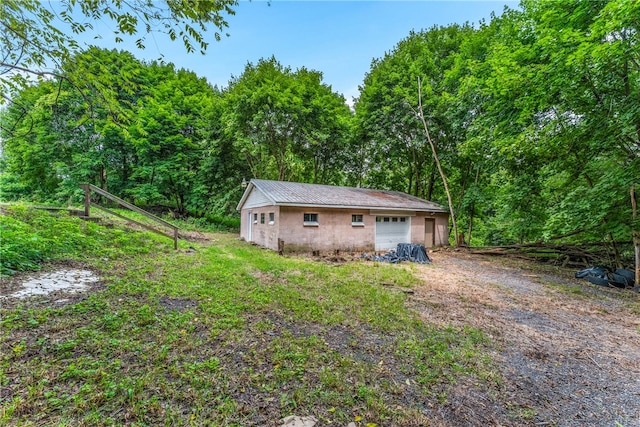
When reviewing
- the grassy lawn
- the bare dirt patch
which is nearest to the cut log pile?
the grassy lawn

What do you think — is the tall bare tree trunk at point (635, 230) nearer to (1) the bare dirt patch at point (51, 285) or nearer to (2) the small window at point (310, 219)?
(2) the small window at point (310, 219)

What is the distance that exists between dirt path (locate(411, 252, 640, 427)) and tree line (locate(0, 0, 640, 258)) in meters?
2.53

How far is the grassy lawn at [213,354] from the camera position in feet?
6.95

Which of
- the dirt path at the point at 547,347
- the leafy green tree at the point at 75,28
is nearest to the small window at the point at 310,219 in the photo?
the dirt path at the point at 547,347

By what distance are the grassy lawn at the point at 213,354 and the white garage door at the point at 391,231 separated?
8.00m

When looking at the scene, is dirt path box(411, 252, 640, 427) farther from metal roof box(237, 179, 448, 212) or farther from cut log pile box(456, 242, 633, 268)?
metal roof box(237, 179, 448, 212)

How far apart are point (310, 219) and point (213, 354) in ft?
29.5

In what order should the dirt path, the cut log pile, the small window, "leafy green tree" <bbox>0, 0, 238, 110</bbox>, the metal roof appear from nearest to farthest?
the dirt path < "leafy green tree" <bbox>0, 0, 238, 110</bbox> < the cut log pile < the metal roof < the small window

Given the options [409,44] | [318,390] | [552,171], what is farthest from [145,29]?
[409,44]

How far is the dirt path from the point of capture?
7.79ft

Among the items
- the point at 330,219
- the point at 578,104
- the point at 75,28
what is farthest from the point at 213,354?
the point at 578,104

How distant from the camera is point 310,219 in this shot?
38.6 ft

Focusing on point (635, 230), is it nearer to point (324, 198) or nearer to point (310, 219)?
point (324, 198)

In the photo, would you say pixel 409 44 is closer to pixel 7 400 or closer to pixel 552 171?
pixel 552 171
